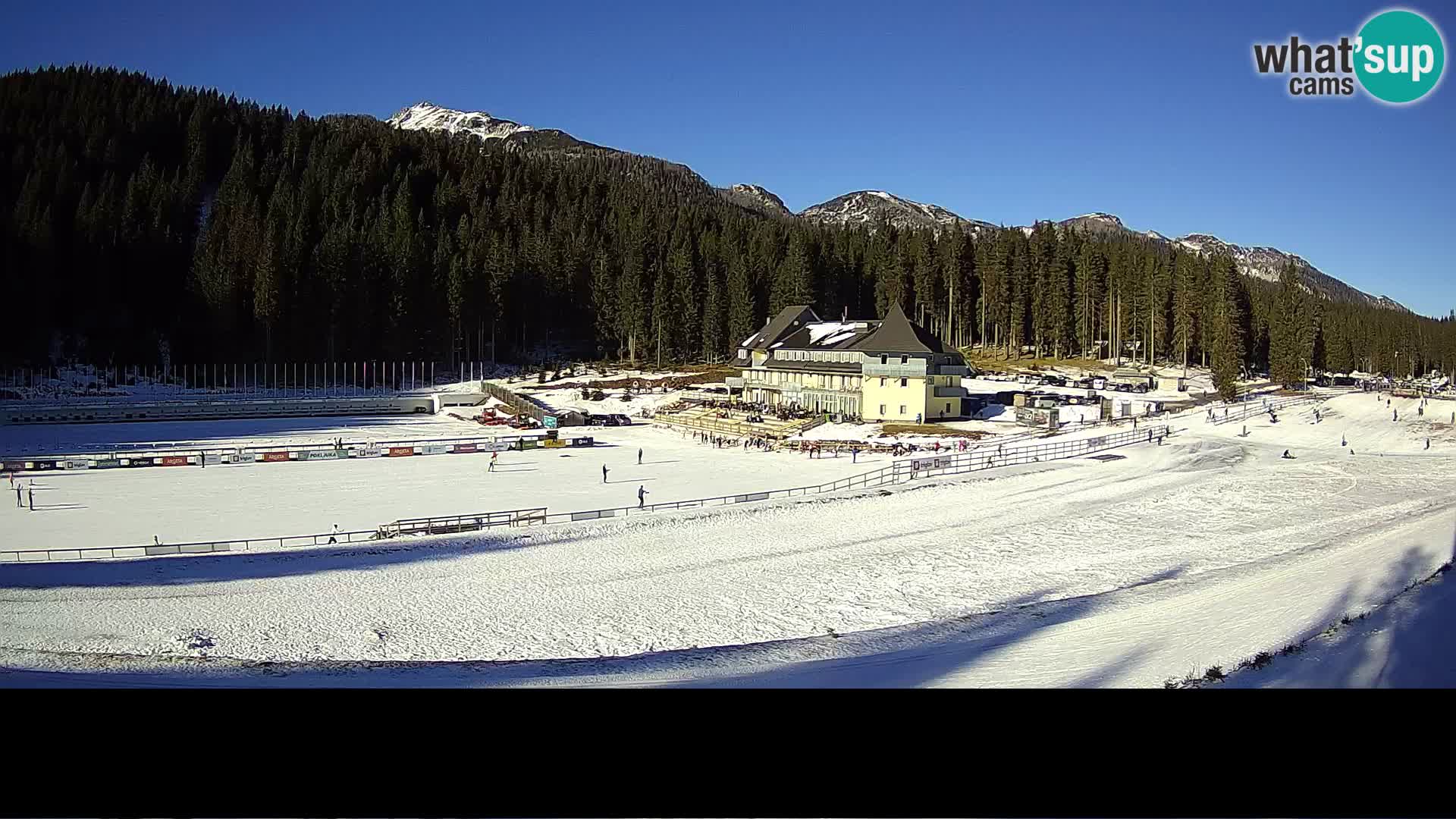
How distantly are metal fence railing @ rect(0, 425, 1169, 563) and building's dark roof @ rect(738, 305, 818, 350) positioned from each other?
1679cm

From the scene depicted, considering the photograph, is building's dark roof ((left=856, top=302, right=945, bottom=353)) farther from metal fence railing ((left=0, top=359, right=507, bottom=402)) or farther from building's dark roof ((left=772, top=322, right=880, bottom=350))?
metal fence railing ((left=0, top=359, right=507, bottom=402))

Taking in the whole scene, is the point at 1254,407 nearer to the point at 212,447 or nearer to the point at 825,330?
the point at 825,330

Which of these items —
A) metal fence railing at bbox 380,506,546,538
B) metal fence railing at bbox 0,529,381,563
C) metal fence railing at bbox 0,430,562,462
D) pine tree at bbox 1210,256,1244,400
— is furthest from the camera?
pine tree at bbox 1210,256,1244,400

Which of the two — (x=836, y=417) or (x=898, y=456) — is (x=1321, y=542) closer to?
(x=898, y=456)

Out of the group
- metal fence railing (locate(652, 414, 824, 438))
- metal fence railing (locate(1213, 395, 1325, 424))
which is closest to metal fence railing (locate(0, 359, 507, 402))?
metal fence railing (locate(652, 414, 824, 438))

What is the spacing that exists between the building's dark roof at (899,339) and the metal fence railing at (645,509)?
670 cm

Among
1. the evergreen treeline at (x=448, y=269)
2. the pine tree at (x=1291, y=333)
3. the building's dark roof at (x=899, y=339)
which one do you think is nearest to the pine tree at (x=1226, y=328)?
the evergreen treeline at (x=448, y=269)

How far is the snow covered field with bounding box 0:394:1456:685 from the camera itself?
26.1ft

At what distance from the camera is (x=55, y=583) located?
11.4m

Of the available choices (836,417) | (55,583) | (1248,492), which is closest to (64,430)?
(55,583)

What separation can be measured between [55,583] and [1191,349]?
1688 inches

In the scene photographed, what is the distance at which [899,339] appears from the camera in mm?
30172

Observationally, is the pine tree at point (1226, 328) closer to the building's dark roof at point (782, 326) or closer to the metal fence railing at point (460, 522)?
the building's dark roof at point (782, 326)

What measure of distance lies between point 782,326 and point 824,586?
2970 cm
